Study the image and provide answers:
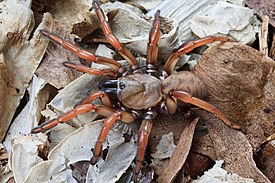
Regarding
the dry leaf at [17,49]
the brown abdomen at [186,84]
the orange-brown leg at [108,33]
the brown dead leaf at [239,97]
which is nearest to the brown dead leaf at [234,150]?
the brown dead leaf at [239,97]

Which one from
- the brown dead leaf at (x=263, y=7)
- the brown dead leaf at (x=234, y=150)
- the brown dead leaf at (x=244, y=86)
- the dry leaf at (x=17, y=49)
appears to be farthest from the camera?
the brown dead leaf at (x=263, y=7)

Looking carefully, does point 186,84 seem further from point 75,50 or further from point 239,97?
point 75,50

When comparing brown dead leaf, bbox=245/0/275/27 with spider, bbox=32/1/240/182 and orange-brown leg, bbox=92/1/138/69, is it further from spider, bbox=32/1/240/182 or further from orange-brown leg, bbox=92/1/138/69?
orange-brown leg, bbox=92/1/138/69

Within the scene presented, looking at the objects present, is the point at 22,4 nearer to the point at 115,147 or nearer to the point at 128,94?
the point at 128,94

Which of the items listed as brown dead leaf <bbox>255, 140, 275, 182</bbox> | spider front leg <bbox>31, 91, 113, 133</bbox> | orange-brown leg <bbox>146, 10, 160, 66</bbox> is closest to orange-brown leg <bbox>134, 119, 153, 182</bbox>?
spider front leg <bbox>31, 91, 113, 133</bbox>

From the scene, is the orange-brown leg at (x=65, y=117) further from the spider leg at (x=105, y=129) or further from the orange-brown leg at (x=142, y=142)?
the orange-brown leg at (x=142, y=142)

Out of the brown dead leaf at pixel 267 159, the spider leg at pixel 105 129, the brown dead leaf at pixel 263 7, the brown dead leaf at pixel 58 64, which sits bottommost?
the brown dead leaf at pixel 267 159

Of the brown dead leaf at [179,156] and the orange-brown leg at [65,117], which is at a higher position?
the orange-brown leg at [65,117]

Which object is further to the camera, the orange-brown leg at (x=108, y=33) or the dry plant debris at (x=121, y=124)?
the orange-brown leg at (x=108, y=33)
